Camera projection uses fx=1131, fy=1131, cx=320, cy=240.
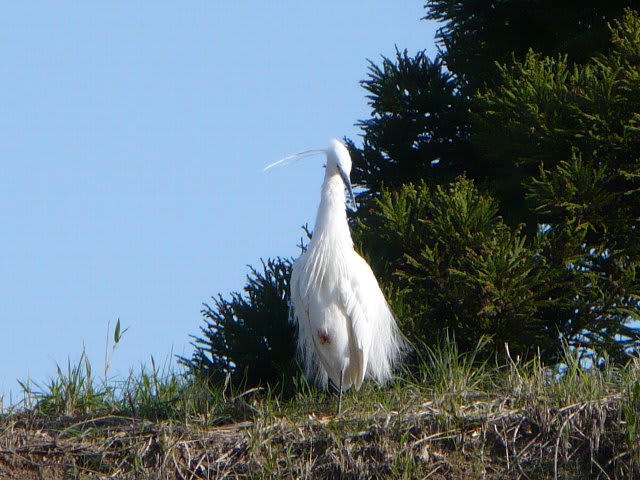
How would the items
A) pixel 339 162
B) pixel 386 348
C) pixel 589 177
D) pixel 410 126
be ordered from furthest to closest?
pixel 410 126 → pixel 589 177 → pixel 386 348 → pixel 339 162

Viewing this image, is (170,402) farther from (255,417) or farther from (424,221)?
(424,221)

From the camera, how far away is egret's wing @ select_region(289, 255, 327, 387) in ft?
22.8

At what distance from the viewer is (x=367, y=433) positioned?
5297 mm

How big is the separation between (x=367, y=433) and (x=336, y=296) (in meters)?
1.70

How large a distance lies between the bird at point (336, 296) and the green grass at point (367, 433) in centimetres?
100

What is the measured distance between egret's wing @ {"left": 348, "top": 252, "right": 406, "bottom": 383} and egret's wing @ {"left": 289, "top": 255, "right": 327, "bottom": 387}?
28 cm

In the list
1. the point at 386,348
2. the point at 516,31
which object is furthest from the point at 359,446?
the point at 516,31

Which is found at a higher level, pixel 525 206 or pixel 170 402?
pixel 525 206

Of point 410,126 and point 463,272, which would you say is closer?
point 463,272

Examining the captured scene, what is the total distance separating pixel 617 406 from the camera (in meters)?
5.15

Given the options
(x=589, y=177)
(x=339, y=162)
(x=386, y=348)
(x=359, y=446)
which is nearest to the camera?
(x=359, y=446)

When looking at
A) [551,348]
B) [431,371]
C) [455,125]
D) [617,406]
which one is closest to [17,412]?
[431,371]

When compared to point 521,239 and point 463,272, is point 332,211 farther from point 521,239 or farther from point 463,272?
point 521,239

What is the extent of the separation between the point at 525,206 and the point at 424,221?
1.18 meters
